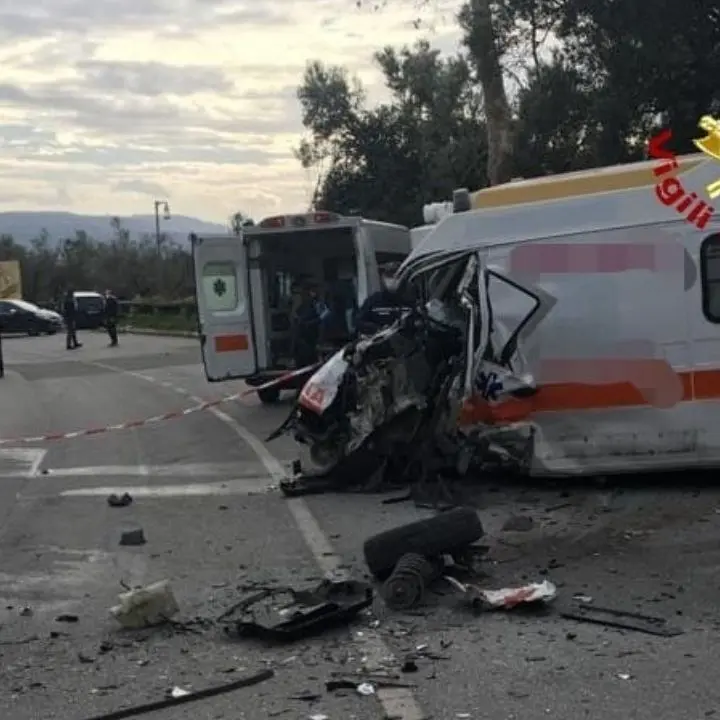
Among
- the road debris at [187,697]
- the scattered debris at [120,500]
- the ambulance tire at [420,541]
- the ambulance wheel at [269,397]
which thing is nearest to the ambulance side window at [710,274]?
the ambulance tire at [420,541]

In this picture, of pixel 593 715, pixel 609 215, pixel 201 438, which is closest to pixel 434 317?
pixel 609 215

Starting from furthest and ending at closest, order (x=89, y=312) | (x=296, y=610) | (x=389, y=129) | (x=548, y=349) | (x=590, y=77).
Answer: (x=89, y=312)
(x=389, y=129)
(x=590, y=77)
(x=548, y=349)
(x=296, y=610)

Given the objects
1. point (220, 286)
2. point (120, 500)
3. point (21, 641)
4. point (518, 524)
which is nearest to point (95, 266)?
point (220, 286)

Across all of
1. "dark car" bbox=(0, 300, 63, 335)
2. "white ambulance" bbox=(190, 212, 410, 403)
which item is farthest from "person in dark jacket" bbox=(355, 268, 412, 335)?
"dark car" bbox=(0, 300, 63, 335)

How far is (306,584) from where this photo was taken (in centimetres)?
684

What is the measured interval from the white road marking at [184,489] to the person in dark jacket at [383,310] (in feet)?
5.22

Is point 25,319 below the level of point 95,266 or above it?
below

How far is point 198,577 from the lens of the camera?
712 cm

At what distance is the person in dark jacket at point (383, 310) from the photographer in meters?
10.3

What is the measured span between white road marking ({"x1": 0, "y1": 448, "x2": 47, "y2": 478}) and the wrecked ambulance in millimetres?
3245

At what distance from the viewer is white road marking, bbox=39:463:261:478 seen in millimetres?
11266

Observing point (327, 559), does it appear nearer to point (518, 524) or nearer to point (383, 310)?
point (518, 524)

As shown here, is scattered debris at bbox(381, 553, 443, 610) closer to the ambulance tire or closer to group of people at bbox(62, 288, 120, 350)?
the ambulance tire

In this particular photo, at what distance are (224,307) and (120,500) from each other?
748cm
